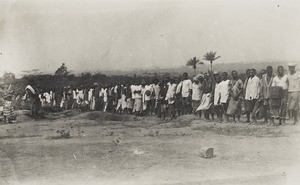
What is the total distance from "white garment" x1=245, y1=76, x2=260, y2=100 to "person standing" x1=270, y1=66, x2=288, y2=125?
226mm

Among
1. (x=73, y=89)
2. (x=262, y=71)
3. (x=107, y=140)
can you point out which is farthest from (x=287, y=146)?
(x=73, y=89)

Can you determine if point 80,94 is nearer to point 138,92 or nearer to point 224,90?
point 138,92

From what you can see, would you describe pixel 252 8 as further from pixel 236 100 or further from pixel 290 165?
pixel 290 165

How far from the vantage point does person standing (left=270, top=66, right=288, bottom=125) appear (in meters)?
5.57

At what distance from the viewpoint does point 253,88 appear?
5930 millimetres

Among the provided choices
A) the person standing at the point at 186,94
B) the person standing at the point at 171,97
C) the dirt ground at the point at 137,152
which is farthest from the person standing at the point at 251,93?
the person standing at the point at 171,97

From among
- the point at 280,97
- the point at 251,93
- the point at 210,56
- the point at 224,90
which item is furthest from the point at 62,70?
the point at 280,97

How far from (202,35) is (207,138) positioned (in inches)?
48.3

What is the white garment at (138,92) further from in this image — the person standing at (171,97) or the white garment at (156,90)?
the person standing at (171,97)

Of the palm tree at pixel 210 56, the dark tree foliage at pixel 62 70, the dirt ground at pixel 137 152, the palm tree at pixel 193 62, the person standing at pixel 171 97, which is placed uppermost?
the palm tree at pixel 210 56

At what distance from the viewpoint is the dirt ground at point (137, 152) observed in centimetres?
506

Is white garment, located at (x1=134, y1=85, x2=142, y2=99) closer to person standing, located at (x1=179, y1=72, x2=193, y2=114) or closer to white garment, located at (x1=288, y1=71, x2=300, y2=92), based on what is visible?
person standing, located at (x1=179, y1=72, x2=193, y2=114)

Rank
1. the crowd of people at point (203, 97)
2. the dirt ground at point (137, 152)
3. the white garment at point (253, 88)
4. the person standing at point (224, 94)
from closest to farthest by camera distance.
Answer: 1. the dirt ground at point (137, 152)
2. the crowd of people at point (203, 97)
3. the white garment at point (253, 88)
4. the person standing at point (224, 94)

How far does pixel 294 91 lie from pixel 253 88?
0.57m
